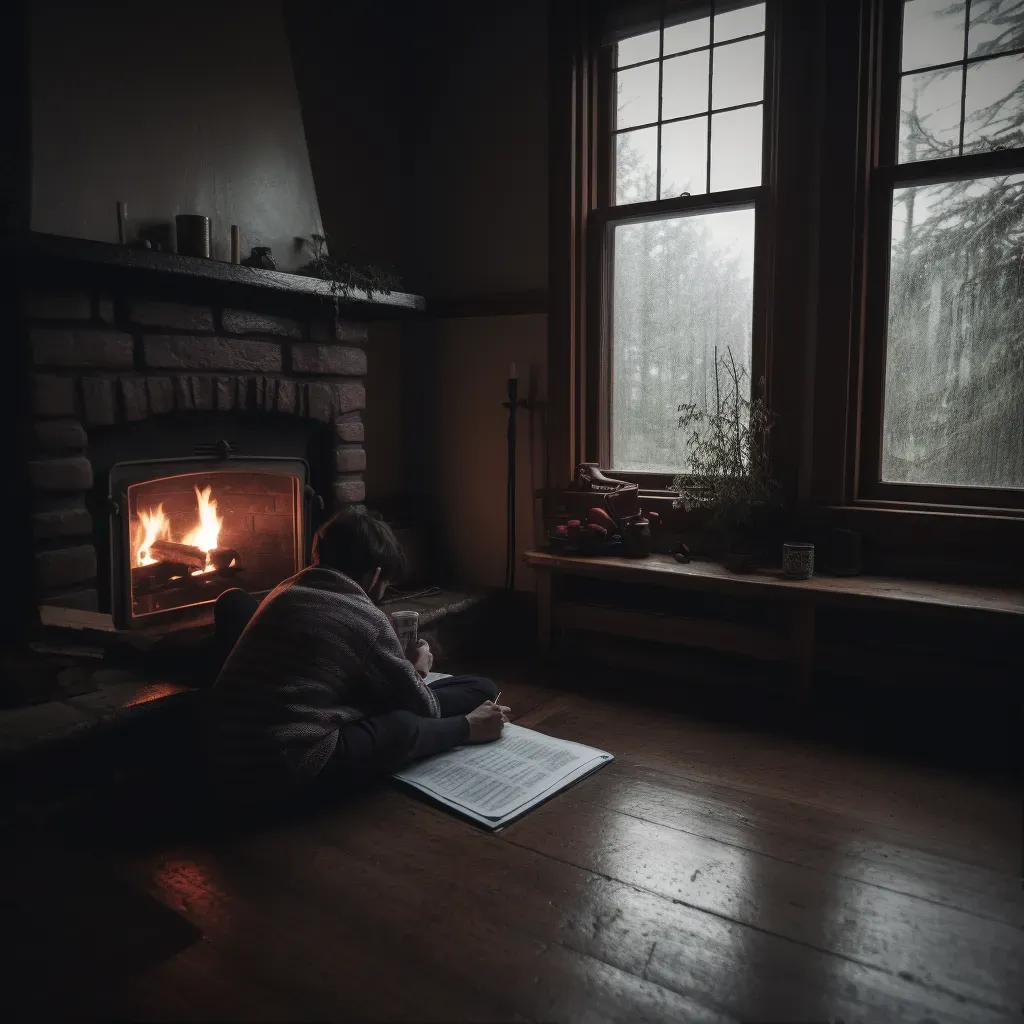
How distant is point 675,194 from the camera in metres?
3.46

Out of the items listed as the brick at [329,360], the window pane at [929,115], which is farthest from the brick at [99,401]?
the window pane at [929,115]

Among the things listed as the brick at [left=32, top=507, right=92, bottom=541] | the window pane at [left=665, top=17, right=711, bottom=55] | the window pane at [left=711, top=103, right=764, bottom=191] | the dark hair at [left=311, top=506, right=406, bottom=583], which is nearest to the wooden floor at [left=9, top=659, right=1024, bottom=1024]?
the dark hair at [left=311, top=506, right=406, bottom=583]

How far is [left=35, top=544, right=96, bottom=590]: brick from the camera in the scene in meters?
2.43

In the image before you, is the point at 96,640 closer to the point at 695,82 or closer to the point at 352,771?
the point at 352,771

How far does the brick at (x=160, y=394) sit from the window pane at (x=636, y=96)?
222cm

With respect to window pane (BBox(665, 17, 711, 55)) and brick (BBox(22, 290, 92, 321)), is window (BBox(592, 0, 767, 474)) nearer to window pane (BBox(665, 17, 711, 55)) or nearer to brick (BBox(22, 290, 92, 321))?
window pane (BBox(665, 17, 711, 55))

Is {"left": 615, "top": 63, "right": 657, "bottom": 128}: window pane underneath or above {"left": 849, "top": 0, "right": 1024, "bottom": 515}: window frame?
above

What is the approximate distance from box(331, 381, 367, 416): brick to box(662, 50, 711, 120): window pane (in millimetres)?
1726

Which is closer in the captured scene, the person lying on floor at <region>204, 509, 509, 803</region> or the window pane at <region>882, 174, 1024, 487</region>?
the person lying on floor at <region>204, 509, 509, 803</region>

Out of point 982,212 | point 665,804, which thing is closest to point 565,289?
point 982,212

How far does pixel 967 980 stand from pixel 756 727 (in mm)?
1277

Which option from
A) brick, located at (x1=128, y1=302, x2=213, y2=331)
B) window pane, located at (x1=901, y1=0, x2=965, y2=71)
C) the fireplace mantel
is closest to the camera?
the fireplace mantel

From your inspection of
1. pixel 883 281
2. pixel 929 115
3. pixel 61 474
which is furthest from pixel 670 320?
pixel 61 474

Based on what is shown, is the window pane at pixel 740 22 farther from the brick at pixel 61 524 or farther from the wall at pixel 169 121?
the brick at pixel 61 524
